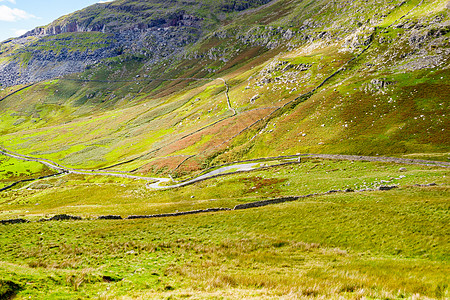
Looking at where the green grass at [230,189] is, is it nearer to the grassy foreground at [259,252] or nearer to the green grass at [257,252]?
the grassy foreground at [259,252]

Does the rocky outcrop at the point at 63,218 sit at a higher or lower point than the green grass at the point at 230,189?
higher

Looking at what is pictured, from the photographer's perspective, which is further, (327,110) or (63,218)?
(327,110)

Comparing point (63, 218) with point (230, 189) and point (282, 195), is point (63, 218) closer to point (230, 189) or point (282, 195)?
point (230, 189)

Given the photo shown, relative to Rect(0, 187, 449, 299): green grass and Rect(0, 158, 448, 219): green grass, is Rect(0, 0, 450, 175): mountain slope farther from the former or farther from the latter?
Rect(0, 187, 449, 299): green grass

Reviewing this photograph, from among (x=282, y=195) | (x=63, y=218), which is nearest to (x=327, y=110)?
(x=282, y=195)

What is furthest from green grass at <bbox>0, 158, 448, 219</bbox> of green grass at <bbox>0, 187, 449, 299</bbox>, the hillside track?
green grass at <bbox>0, 187, 449, 299</bbox>

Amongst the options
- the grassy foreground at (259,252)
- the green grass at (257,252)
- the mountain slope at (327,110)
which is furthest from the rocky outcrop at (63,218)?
the mountain slope at (327,110)

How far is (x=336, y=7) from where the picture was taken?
192 meters

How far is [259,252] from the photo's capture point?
21.4 metres

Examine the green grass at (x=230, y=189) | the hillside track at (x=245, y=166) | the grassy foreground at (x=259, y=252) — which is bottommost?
the hillside track at (x=245, y=166)

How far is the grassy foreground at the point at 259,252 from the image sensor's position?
1421 centimetres

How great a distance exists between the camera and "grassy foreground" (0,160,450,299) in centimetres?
1421

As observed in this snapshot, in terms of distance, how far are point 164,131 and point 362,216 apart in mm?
122356

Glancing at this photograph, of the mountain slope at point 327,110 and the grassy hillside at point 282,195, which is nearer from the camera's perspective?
the grassy hillside at point 282,195
